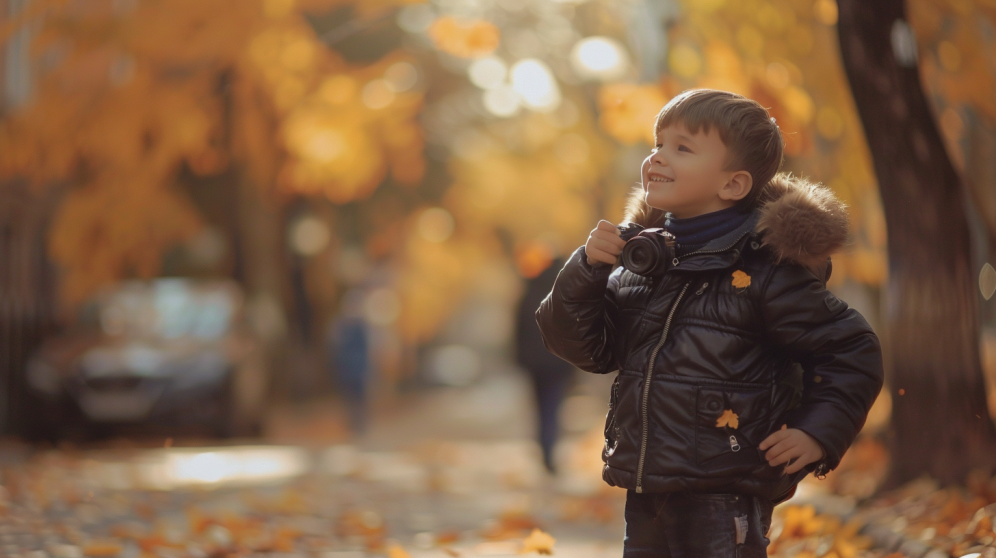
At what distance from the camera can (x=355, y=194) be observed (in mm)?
21703

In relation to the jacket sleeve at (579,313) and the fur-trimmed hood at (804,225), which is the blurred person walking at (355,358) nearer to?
the jacket sleeve at (579,313)

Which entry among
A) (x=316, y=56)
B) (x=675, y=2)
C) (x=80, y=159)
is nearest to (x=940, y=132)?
(x=675, y=2)

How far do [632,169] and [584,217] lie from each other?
10.5 m

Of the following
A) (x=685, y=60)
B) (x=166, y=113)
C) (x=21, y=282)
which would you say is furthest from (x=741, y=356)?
(x=21, y=282)

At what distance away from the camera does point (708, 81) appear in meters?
7.93

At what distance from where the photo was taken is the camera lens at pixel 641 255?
2762mm

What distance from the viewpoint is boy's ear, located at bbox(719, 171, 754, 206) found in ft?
9.53

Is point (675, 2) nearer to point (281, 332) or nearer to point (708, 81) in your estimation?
point (708, 81)

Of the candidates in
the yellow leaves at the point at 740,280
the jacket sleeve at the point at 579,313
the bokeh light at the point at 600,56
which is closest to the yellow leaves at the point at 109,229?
the bokeh light at the point at 600,56

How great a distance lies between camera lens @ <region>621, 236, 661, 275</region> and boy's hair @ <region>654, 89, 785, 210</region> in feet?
1.03

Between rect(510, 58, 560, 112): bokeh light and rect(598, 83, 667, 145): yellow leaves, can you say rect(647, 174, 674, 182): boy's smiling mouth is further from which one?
rect(510, 58, 560, 112): bokeh light

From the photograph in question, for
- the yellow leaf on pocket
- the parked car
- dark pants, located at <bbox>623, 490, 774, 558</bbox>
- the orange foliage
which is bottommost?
dark pants, located at <bbox>623, 490, 774, 558</bbox>

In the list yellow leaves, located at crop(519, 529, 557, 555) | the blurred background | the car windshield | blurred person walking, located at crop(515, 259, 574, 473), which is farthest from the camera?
the car windshield

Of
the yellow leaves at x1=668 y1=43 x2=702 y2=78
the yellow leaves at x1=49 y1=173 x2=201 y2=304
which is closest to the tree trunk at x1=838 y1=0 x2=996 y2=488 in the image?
the yellow leaves at x1=668 y1=43 x2=702 y2=78
